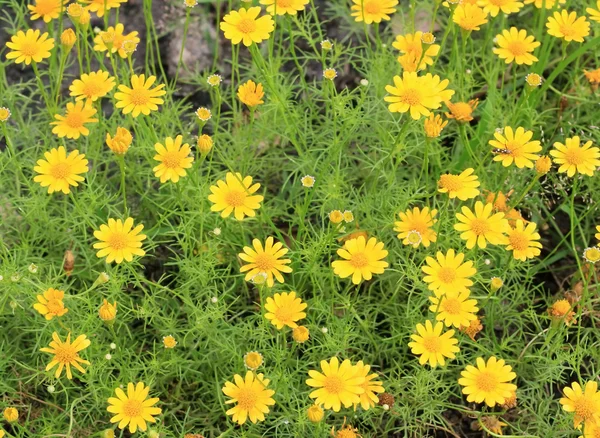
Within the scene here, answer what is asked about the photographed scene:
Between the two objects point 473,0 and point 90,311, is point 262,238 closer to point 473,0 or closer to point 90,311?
point 90,311

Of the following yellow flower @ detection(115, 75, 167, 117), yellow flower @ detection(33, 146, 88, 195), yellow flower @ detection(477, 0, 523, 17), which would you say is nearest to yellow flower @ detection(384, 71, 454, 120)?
yellow flower @ detection(477, 0, 523, 17)

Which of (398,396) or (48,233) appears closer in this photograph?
(398,396)

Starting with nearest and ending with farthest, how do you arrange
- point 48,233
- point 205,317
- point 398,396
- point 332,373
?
point 332,373, point 205,317, point 398,396, point 48,233

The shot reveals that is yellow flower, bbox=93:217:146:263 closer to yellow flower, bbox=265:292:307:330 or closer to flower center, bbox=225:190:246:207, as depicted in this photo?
flower center, bbox=225:190:246:207

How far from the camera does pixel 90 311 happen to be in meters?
2.21

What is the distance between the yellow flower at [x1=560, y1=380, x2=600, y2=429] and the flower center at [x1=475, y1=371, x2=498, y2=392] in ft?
0.59

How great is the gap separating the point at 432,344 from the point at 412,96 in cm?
66

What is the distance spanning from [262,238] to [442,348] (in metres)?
0.69

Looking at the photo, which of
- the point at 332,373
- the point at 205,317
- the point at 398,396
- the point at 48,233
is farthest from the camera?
the point at 48,233

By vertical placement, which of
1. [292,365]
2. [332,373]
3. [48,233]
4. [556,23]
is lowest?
[332,373]

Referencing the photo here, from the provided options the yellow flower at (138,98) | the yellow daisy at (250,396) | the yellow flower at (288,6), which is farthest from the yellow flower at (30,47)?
the yellow daisy at (250,396)

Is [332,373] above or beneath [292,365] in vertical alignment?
beneath

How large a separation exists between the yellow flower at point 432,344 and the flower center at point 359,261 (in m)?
0.21

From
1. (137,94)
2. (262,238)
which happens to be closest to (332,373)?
(262,238)
